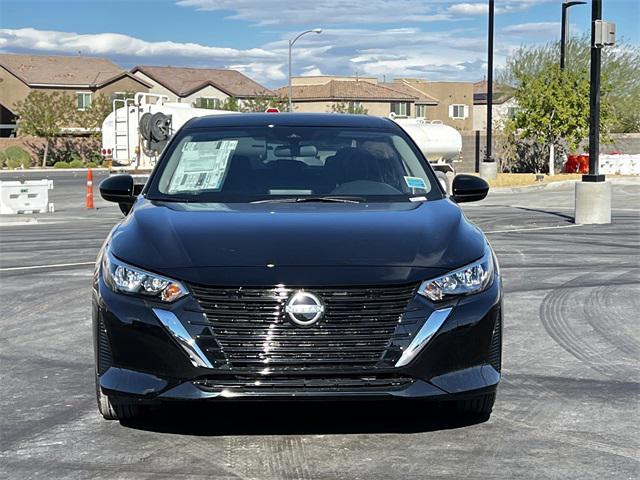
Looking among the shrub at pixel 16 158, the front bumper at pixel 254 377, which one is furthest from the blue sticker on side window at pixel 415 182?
the shrub at pixel 16 158

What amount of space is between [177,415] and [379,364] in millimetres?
1433

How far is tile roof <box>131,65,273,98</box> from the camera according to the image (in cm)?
9038

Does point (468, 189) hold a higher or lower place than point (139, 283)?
higher

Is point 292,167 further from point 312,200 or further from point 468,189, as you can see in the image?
point 468,189

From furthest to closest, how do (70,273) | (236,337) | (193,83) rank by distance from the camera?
(193,83) → (70,273) → (236,337)

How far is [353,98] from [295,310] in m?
89.4

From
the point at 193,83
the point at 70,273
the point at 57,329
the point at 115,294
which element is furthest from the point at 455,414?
the point at 193,83

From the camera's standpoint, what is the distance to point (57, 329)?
8812mm

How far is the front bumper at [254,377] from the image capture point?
4.94 meters

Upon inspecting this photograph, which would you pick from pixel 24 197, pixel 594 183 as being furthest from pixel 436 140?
pixel 594 183

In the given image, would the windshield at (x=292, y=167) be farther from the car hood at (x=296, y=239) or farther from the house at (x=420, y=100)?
the house at (x=420, y=100)

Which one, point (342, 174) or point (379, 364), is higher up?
point (342, 174)

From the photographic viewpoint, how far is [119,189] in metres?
6.77

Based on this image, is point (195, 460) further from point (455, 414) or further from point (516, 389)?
point (516, 389)
